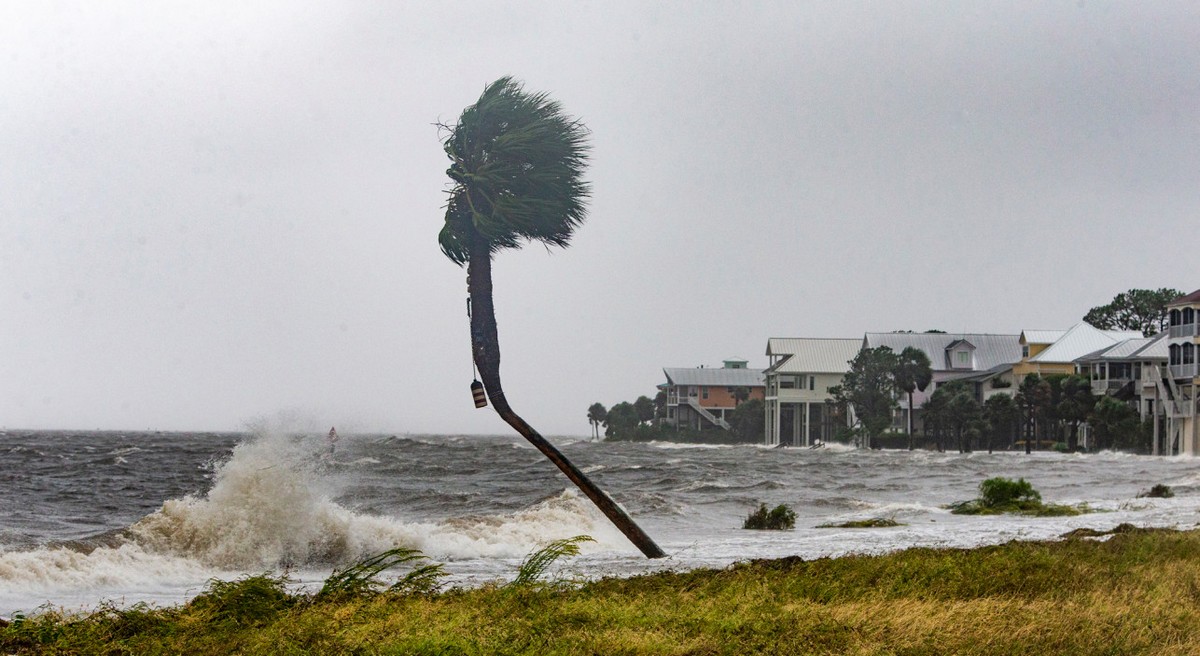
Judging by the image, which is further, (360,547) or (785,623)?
(360,547)

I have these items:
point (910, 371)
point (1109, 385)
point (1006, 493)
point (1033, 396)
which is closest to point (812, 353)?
point (910, 371)

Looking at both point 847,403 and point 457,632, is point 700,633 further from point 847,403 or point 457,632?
point 847,403

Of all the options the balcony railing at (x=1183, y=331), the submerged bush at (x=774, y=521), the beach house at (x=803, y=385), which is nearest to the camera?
the submerged bush at (x=774, y=521)

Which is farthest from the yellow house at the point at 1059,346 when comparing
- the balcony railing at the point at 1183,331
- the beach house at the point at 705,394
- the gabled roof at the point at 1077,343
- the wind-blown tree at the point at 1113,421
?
the beach house at the point at 705,394

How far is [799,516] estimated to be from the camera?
31359 millimetres

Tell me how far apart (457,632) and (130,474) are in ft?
147

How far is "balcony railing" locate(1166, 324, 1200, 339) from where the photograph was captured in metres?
71.2

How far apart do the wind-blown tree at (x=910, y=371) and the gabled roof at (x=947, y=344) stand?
9.43 metres

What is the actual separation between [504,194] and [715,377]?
12458cm

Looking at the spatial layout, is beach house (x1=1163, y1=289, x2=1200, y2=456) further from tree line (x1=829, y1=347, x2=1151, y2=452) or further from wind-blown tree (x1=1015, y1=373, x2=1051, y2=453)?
wind-blown tree (x1=1015, y1=373, x2=1051, y2=453)

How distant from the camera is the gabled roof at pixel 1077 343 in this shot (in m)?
95.7

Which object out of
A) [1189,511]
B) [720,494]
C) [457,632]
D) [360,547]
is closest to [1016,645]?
[457,632]

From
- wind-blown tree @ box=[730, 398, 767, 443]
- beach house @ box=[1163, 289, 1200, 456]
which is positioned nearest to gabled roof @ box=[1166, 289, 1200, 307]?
beach house @ box=[1163, 289, 1200, 456]

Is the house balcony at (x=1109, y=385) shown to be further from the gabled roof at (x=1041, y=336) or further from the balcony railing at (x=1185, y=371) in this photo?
the gabled roof at (x=1041, y=336)
